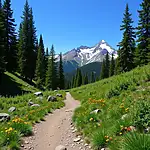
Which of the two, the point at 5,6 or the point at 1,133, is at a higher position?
the point at 5,6

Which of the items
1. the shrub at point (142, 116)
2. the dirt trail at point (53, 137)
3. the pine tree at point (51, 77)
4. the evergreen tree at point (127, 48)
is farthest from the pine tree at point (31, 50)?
the shrub at point (142, 116)

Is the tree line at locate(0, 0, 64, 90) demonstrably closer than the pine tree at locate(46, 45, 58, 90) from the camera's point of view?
Yes

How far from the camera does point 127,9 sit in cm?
4728

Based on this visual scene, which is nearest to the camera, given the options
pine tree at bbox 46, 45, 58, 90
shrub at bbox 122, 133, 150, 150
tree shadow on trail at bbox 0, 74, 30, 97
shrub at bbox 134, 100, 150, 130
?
shrub at bbox 122, 133, 150, 150

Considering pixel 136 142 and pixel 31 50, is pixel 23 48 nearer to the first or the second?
pixel 31 50

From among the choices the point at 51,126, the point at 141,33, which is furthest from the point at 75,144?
the point at 141,33

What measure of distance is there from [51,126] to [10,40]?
40188mm

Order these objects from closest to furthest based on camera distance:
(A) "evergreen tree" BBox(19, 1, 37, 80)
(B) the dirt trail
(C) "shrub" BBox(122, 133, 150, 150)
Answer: (C) "shrub" BBox(122, 133, 150, 150)
(B) the dirt trail
(A) "evergreen tree" BBox(19, 1, 37, 80)

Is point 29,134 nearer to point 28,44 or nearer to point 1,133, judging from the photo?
point 1,133

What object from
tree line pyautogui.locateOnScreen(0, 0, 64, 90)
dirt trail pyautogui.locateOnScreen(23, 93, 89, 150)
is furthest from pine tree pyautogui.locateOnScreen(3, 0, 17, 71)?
dirt trail pyautogui.locateOnScreen(23, 93, 89, 150)

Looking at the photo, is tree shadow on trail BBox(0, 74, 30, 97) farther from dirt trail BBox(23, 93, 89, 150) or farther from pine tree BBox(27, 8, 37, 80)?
dirt trail BBox(23, 93, 89, 150)

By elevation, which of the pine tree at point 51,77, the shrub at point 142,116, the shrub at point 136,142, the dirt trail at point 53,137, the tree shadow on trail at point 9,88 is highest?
the pine tree at point 51,77

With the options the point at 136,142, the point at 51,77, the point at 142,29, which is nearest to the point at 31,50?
the point at 51,77

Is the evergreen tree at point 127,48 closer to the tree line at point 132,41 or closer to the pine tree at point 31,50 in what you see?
the tree line at point 132,41
